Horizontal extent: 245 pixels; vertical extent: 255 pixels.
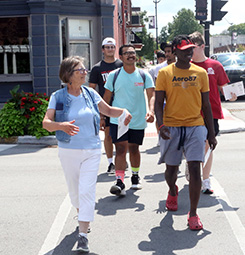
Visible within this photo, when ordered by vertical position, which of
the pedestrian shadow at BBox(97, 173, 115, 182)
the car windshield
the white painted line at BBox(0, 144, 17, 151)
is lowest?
the white painted line at BBox(0, 144, 17, 151)

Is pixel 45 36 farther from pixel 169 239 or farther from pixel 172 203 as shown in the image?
pixel 169 239

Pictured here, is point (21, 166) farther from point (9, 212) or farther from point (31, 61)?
point (31, 61)

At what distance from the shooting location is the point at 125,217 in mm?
5914

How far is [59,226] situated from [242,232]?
6.19 feet

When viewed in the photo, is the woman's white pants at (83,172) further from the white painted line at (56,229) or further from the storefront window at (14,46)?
the storefront window at (14,46)

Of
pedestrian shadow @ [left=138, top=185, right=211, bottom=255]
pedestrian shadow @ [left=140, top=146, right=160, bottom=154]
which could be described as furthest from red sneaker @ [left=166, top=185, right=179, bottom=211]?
pedestrian shadow @ [left=140, top=146, right=160, bottom=154]

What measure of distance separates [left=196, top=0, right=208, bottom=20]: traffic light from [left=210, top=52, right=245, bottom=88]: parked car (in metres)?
4.50

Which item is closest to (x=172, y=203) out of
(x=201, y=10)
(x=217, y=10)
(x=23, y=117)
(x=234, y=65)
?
(x=23, y=117)

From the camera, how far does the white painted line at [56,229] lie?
4.94 metres

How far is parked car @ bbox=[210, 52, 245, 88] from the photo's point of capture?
820 inches

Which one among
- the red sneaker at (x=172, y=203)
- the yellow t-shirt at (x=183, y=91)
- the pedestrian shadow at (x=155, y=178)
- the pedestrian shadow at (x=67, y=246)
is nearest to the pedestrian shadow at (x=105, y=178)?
the pedestrian shadow at (x=155, y=178)

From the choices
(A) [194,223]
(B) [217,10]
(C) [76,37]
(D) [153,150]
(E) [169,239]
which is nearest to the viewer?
(E) [169,239]

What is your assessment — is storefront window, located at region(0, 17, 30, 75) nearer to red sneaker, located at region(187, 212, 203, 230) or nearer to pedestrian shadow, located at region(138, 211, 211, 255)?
pedestrian shadow, located at region(138, 211, 211, 255)

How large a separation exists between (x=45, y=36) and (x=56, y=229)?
11.0 meters
